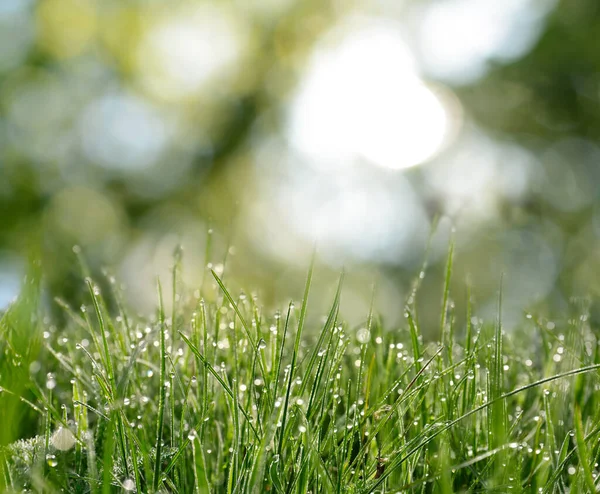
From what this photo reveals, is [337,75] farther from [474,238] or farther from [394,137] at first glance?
[474,238]

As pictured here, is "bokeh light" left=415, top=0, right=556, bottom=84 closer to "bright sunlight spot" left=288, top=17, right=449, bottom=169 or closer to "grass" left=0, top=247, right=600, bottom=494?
"bright sunlight spot" left=288, top=17, right=449, bottom=169

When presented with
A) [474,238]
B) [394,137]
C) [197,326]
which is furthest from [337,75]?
[197,326]

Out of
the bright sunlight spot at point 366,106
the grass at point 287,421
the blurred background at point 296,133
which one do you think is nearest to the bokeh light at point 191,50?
the blurred background at point 296,133

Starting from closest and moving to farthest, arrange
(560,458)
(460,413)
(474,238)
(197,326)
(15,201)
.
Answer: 1. (560,458)
2. (460,413)
3. (197,326)
4. (15,201)
5. (474,238)

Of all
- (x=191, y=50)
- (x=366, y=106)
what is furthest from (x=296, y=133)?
(x=191, y=50)

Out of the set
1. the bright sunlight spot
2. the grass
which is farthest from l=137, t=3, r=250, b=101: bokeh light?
the grass
